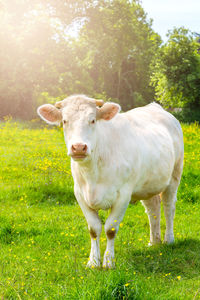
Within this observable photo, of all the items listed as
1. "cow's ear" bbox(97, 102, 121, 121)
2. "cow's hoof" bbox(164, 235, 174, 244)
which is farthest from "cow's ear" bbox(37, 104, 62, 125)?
"cow's hoof" bbox(164, 235, 174, 244)

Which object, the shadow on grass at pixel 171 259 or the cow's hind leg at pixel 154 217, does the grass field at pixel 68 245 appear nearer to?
the shadow on grass at pixel 171 259

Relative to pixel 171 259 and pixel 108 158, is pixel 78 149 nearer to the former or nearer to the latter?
pixel 108 158

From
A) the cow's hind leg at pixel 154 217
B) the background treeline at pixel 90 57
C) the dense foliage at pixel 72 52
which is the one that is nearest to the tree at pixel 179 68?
the background treeline at pixel 90 57

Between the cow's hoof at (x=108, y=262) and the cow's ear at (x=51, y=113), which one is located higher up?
the cow's ear at (x=51, y=113)

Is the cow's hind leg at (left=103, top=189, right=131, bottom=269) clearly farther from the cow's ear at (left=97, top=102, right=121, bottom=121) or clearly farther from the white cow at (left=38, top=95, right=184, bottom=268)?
the cow's ear at (left=97, top=102, right=121, bottom=121)

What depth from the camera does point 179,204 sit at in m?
7.46

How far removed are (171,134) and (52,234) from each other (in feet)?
7.69

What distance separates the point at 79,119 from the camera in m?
3.98

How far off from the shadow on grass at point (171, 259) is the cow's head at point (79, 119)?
1324mm

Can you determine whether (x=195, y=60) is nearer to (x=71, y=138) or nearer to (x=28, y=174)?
(x=28, y=174)

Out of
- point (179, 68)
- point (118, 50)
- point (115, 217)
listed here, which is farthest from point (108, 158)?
point (118, 50)

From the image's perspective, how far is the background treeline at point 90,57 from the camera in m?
23.3

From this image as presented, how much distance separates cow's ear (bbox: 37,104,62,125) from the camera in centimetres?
431

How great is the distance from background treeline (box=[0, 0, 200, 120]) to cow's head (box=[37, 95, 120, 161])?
56.9 ft
